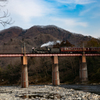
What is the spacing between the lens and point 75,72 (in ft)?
277

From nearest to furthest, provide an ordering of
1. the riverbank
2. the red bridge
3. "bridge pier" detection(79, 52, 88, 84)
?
1. the riverbank
2. the red bridge
3. "bridge pier" detection(79, 52, 88, 84)

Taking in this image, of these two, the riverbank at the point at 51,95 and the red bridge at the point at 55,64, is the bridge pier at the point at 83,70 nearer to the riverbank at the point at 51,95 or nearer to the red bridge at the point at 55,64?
the red bridge at the point at 55,64

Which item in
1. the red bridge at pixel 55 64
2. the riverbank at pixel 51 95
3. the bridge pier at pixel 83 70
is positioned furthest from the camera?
the bridge pier at pixel 83 70

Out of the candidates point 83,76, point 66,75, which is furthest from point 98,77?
point 66,75

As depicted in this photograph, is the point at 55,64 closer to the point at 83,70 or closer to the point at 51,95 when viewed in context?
the point at 83,70

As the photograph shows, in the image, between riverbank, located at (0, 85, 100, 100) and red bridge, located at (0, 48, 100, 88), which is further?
red bridge, located at (0, 48, 100, 88)

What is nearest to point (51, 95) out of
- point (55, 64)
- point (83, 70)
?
point (55, 64)

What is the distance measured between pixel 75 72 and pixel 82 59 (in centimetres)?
1819

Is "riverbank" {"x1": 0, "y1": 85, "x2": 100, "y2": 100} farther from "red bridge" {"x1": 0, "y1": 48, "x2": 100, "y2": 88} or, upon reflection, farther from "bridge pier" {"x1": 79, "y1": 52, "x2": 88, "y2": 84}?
"bridge pier" {"x1": 79, "y1": 52, "x2": 88, "y2": 84}

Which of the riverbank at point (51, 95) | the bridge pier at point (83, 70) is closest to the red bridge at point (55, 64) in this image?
the bridge pier at point (83, 70)

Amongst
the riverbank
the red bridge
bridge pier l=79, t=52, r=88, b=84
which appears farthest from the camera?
bridge pier l=79, t=52, r=88, b=84

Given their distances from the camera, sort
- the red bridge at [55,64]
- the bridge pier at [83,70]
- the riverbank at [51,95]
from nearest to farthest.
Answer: the riverbank at [51,95]
the red bridge at [55,64]
the bridge pier at [83,70]

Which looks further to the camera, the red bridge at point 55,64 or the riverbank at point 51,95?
the red bridge at point 55,64

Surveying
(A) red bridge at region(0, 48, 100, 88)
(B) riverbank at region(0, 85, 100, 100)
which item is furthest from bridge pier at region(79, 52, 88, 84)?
(B) riverbank at region(0, 85, 100, 100)
